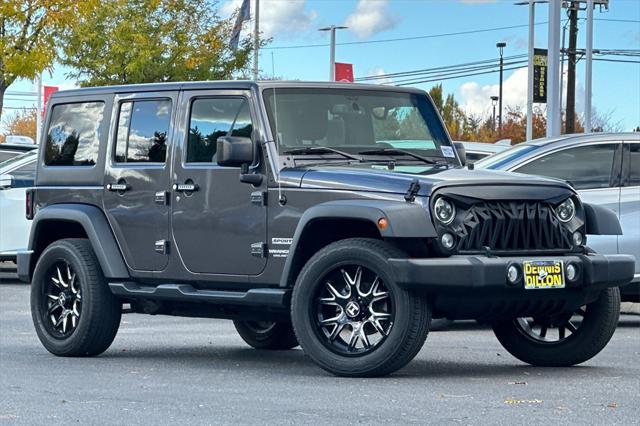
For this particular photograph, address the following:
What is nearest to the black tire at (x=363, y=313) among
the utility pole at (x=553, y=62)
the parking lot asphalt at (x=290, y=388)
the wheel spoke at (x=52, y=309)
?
the parking lot asphalt at (x=290, y=388)

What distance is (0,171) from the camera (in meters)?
19.8

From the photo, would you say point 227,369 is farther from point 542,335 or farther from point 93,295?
point 542,335

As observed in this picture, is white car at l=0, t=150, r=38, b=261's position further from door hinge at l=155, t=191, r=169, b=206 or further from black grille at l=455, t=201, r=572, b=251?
black grille at l=455, t=201, r=572, b=251

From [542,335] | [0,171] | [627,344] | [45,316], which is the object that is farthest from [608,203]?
[0,171]

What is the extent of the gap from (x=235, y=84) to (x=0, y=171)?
956cm

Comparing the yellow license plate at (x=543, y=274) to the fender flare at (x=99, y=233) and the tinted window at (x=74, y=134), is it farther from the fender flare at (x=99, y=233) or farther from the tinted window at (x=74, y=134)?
the tinted window at (x=74, y=134)

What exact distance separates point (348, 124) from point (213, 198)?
1.06m

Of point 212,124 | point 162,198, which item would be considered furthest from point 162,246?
point 212,124

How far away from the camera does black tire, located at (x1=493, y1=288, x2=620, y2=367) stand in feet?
34.4

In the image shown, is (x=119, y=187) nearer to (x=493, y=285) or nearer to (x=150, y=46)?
(x=493, y=285)

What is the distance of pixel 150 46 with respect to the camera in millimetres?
42625

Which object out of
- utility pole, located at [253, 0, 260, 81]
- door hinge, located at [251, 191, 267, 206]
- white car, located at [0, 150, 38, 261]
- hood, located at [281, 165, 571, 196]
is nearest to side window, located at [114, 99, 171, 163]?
door hinge, located at [251, 191, 267, 206]

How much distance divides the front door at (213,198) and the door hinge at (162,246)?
100 millimetres

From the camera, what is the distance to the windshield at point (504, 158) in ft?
44.9
